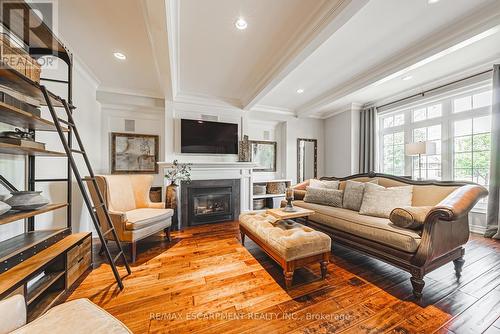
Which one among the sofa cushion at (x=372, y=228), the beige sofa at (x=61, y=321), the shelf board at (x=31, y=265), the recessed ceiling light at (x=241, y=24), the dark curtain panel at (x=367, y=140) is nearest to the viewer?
the beige sofa at (x=61, y=321)

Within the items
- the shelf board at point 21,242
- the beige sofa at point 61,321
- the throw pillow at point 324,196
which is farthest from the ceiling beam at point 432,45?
the shelf board at point 21,242

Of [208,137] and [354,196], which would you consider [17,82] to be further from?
[354,196]

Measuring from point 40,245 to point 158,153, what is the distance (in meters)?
2.53

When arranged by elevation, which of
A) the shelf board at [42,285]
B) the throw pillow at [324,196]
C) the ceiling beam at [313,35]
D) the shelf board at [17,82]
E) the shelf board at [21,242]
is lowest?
the shelf board at [42,285]

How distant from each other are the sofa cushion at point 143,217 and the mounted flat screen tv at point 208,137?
56.2 inches

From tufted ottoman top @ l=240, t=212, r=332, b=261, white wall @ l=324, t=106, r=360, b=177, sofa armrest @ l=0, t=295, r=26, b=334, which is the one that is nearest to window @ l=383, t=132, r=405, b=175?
white wall @ l=324, t=106, r=360, b=177

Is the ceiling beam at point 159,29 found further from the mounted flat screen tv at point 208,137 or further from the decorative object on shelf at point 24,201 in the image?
the decorative object on shelf at point 24,201

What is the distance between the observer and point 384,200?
226 centimetres

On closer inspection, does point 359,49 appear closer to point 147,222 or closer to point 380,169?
point 380,169

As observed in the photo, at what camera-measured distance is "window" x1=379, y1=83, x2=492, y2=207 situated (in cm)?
304

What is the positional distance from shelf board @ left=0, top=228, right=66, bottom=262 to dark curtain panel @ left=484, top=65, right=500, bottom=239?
5.40m

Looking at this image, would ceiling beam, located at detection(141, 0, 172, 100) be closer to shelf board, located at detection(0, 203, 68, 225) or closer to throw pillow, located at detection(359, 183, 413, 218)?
shelf board, located at detection(0, 203, 68, 225)

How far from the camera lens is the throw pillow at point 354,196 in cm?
260

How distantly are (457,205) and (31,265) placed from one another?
3205 mm
